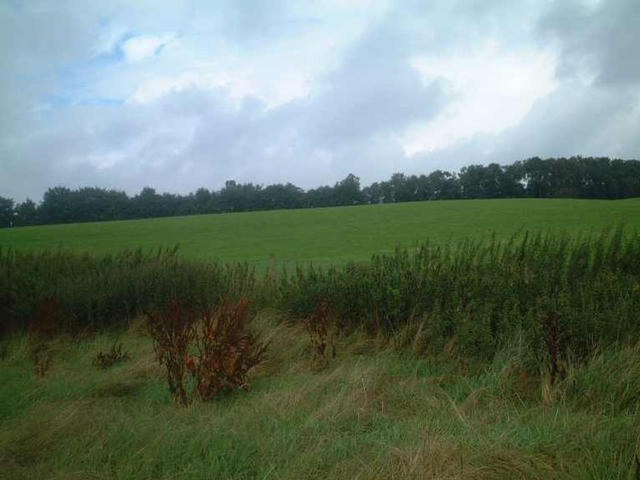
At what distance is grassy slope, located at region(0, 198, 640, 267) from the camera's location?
80.8 ft

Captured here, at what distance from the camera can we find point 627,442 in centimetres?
328

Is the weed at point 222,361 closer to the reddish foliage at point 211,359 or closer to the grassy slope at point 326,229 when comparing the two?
the reddish foliage at point 211,359

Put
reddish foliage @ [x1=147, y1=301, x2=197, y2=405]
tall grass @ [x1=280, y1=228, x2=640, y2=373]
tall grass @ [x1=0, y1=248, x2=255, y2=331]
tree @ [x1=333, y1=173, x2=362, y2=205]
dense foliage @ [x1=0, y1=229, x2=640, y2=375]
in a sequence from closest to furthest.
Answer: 1. reddish foliage @ [x1=147, y1=301, x2=197, y2=405]
2. tall grass @ [x1=280, y1=228, x2=640, y2=373]
3. dense foliage @ [x1=0, y1=229, x2=640, y2=375]
4. tall grass @ [x1=0, y1=248, x2=255, y2=331]
5. tree @ [x1=333, y1=173, x2=362, y2=205]

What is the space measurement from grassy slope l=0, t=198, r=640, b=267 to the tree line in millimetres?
27409

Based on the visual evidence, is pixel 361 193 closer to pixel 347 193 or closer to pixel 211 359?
pixel 347 193

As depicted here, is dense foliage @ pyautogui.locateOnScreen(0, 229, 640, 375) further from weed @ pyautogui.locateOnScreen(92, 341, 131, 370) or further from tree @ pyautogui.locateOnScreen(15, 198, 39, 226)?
tree @ pyautogui.locateOnScreen(15, 198, 39, 226)

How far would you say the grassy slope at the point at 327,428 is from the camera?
321 centimetres

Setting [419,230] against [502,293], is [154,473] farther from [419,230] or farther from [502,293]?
[419,230]

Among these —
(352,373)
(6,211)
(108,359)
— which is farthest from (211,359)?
(6,211)

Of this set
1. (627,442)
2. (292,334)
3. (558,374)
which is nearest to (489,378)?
(558,374)

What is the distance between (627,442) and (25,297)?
10239mm

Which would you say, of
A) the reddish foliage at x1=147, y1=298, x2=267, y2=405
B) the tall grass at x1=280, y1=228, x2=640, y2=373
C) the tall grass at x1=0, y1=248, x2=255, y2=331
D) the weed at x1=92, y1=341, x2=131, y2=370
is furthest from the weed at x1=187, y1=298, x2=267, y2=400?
the tall grass at x1=0, y1=248, x2=255, y2=331

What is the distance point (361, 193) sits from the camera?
8481 centimetres

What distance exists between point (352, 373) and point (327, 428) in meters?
1.35
